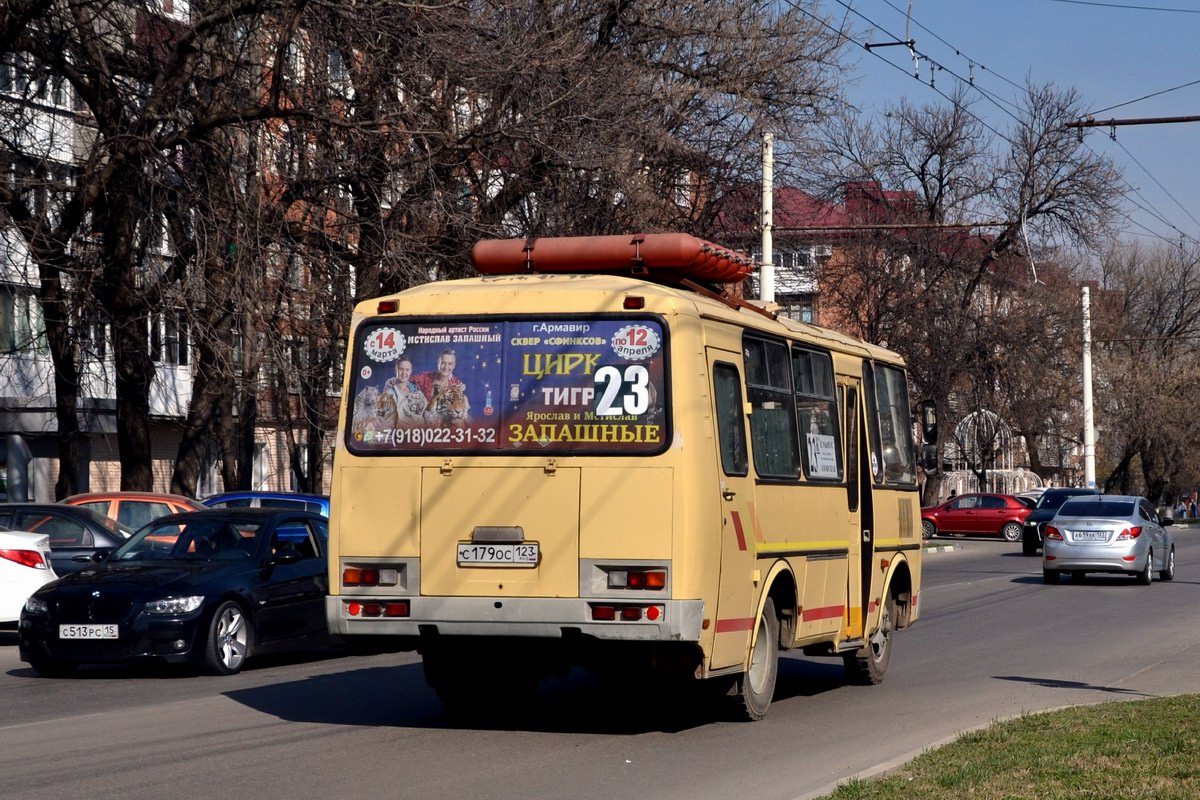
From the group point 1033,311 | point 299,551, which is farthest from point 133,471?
point 1033,311

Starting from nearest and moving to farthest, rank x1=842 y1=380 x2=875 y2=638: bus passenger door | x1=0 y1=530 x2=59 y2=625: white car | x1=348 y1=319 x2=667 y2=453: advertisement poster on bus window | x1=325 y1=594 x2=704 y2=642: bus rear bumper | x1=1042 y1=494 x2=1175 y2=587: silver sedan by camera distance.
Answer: x1=325 y1=594 x2=704 y2=642: bus rear bumper
x1=348 y1=319 x2=667 y2=453: advertisement poster on bus window
x1=842 y1=380 x2=875 y2=638: bus passenger door
x1=0 y1=530 x2=59 y2=625: white car
x1=1042 y1=494 x2=1175 y2=587: silver sedan

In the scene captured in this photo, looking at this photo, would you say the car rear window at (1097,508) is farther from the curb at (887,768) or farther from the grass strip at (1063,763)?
the curb at (887,768)

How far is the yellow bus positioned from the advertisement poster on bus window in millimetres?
13

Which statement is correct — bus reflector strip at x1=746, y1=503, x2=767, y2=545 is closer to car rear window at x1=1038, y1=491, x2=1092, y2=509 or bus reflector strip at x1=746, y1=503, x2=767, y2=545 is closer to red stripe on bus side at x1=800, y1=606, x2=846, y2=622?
red stripe on bus side at x1=800, y1=606, x2=846, y2=622

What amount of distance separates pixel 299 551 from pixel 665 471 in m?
6.66

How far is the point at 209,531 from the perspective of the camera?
48.6ft

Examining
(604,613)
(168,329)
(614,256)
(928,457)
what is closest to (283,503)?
(168,329)

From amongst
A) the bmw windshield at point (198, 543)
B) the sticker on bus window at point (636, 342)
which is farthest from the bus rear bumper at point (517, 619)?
the bmw windshield at point (198, 543)

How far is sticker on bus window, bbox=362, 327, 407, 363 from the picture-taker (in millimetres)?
10320

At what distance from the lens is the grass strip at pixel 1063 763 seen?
295 inches

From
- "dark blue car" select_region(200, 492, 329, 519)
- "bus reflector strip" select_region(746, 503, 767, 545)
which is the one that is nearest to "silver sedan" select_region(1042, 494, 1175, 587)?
"dark blue car" select_region(200, 492, 329, 519)

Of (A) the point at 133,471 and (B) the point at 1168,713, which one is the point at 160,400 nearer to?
(A) the point at 133,471

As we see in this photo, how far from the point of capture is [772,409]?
36.3 feet

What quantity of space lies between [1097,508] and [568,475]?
21509 mm
